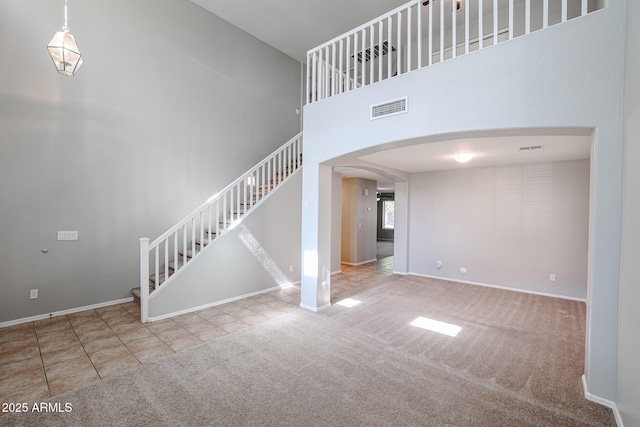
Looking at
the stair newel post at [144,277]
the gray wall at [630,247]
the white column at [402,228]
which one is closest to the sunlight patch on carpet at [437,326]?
the gray wall at [630,247]

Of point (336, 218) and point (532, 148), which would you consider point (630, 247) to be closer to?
point (532, 148)

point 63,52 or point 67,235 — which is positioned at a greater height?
point 63,52

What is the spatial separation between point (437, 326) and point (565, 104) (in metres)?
2.99

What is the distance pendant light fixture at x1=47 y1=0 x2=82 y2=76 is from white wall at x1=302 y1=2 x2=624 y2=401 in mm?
3493

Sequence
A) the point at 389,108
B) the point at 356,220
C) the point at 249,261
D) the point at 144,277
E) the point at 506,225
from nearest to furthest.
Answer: the point at 389,108
the point at 144,277
the point at 249,261
the point at 506,225
the point at 356,220

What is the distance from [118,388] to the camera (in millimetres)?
2539

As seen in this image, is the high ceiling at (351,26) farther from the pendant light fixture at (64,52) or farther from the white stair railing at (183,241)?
the pendant light fixture at (64,52)

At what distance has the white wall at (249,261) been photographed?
445cm

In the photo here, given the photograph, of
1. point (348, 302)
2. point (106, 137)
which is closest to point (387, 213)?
point (348, 302)

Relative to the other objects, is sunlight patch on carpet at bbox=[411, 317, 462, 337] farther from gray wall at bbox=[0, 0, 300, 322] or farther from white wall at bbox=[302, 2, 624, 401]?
gray wall at bbox=[0, 0, 300, 322]

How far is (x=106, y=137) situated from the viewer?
4703 mm

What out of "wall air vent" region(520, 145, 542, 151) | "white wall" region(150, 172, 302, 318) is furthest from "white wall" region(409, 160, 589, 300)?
"white wall" region(150, 172, 302, 318)

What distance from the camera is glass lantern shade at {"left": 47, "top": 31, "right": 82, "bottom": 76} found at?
2.77m

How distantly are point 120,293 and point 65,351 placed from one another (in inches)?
70.2
